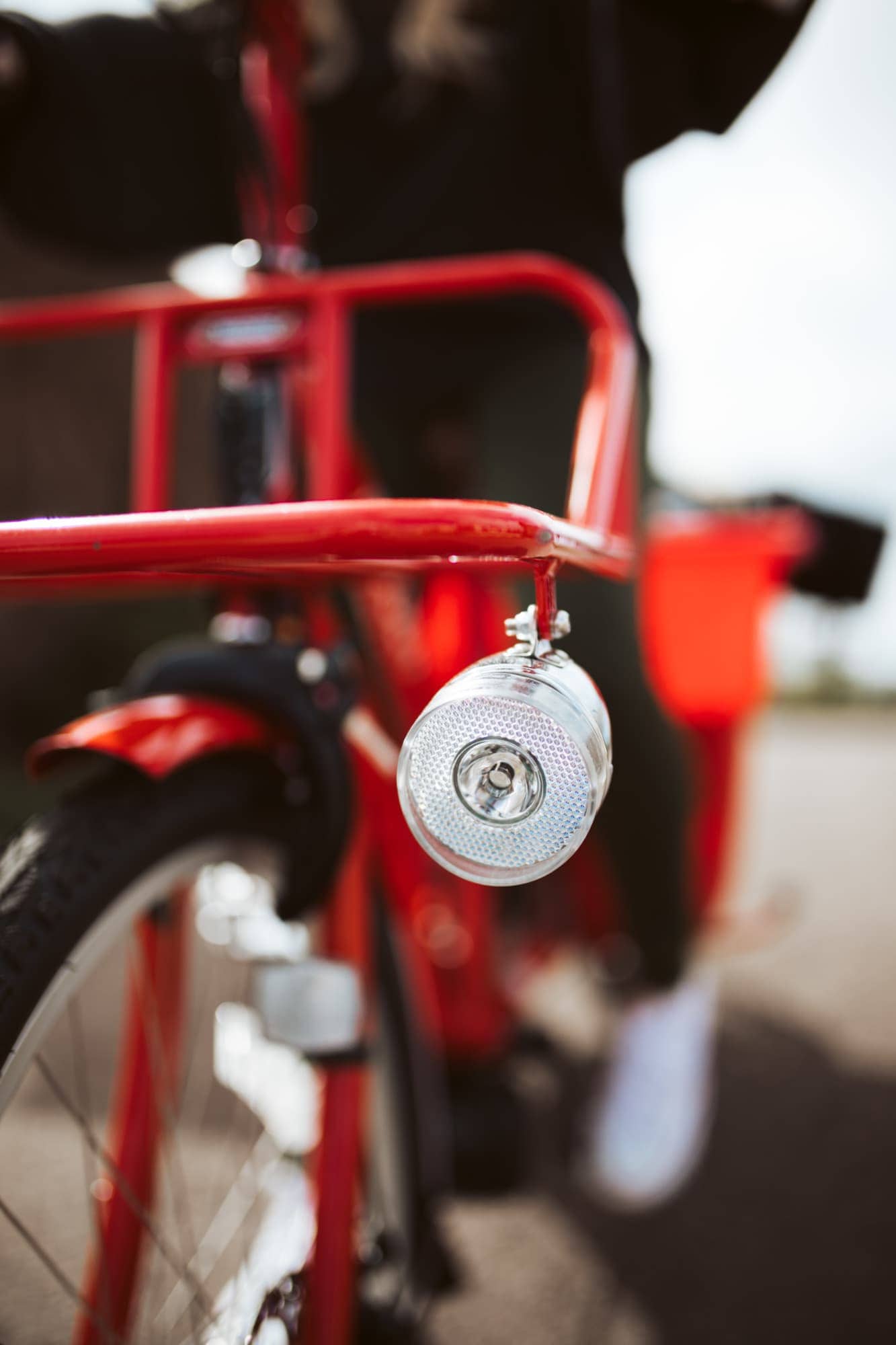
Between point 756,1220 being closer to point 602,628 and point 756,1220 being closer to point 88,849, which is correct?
point 602,628

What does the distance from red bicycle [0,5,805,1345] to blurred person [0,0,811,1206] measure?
96 mm

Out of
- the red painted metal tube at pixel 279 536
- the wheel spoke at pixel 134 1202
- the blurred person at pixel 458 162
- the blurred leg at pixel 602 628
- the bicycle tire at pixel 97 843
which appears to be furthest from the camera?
the blurred leg at pixel 602 628

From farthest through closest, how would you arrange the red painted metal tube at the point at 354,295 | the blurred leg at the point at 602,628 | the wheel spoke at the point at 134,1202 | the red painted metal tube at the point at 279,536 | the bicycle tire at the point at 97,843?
1. the blurred leg at the point at 602,628
2. the red painted metal tube at the point at 354,295
3. the wheel spoke at the point at 134,1202
4. the bicycle tire at the point at 97,843
5. the red painted metal tube at the point at 279,536

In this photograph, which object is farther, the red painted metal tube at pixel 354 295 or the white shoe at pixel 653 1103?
the white shoe at pixel 653 1103

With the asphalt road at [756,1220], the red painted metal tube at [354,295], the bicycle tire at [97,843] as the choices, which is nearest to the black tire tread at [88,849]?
the bicycle tire at [97,843]

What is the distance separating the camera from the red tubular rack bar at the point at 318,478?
1.45 feet

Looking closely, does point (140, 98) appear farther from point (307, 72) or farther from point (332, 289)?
point (332, 289)

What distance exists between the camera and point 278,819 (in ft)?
2.46

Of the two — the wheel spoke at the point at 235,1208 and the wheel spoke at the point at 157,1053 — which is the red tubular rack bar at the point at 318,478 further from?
the wheel spoke at the point at 235,1208

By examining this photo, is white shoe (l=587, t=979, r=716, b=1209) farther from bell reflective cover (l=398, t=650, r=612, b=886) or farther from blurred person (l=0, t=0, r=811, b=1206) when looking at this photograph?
bell reflective cover (l=398, t=650, r=612, b=886)

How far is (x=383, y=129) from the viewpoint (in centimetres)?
112

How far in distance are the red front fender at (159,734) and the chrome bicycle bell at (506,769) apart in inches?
10.0

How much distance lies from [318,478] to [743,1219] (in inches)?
50.1

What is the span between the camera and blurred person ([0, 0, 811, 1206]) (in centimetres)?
95
